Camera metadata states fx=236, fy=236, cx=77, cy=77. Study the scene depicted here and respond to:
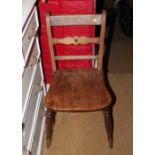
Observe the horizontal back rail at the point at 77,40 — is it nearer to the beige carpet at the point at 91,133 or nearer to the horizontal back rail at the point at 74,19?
the horizontal back rail at the point at 74,19

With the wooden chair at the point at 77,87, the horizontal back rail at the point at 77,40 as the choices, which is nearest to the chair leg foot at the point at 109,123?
the wooden chair at the point at 77,87

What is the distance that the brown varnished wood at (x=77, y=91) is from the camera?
4.72 feet

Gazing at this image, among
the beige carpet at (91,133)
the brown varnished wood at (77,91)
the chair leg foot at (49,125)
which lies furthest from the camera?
the beige carpet at (91,133)

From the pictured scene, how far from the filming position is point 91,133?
1.83 m

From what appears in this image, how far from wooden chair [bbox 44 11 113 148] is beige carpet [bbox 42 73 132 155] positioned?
3.1 inches

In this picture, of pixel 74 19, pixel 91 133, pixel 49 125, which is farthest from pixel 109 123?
pixel 74 19

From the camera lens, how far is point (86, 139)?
5.84 ft

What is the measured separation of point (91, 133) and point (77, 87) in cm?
46

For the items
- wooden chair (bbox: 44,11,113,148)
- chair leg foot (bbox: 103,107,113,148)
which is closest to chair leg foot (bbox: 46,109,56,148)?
wooden chair (bbox: 44,11,113,148)

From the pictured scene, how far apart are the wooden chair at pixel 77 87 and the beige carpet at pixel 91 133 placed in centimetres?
8
